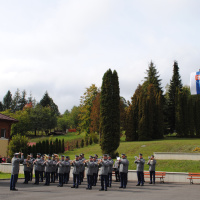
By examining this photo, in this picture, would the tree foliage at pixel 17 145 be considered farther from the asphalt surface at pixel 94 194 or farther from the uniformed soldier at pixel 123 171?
the uniformed soldier at pixel 123 171

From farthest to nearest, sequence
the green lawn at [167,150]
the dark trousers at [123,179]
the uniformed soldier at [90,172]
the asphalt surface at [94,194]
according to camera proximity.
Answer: the green lawn at [167,150], the dark trousers at [123,179], the uniformed soldier at [90,172], the asphalt surface at [94,194]

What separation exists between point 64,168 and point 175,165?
1115 centimetres

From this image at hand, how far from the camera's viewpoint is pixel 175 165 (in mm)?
23219

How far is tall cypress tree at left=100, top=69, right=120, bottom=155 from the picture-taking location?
30.5 meters

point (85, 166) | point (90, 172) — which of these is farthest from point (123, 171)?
point (85, 166)

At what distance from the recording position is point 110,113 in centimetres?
3147

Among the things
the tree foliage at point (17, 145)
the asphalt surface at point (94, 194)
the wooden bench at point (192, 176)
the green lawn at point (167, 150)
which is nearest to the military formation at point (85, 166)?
the asphalt surface at point (94, 194)

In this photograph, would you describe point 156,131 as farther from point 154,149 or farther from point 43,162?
point 43,162

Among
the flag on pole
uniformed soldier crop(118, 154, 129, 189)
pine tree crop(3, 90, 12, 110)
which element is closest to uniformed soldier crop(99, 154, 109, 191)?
uniformed soldier crop(118, 154, 129, 189)

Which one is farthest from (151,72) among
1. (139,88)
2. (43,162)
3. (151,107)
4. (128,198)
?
(128,198)

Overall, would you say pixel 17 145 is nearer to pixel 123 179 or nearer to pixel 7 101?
pixel 123 179

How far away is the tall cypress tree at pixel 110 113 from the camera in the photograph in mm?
30472

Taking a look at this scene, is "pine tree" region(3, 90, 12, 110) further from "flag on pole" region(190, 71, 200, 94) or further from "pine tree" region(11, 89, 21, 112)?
"flag on pole" region(190, 71, 200, 94)

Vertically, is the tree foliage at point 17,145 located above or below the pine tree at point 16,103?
below
